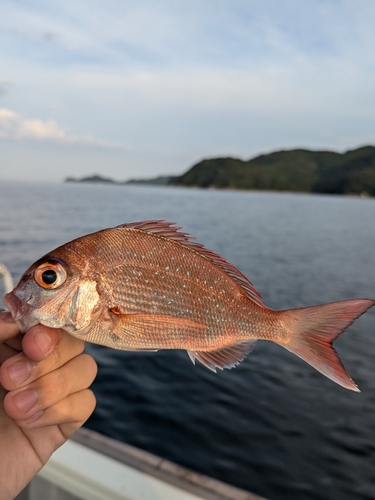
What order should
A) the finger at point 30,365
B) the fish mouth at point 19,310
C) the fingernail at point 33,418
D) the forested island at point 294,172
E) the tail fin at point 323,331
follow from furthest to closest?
1. the forested island at point 294,172
2. the fingernail at point 33,418
3. the finger at point 30,365
4. the fish mouth at point 19,310
5. the tail fin at point 323,331

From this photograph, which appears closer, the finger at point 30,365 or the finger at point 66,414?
the finger at point 30,365

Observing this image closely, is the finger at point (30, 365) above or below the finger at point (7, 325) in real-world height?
below

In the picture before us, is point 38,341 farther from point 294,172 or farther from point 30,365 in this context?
point 294,172

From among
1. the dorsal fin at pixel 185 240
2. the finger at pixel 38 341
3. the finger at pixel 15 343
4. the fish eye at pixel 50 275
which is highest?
the dorsal fin at pixel 185 240

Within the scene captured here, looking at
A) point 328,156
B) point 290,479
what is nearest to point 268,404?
point 290,479

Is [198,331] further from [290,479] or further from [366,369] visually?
[366,369]

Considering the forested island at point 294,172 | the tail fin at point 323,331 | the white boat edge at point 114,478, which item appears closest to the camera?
the tail fin at point 323,331

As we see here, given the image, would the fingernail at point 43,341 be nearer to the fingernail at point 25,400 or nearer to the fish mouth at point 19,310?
the fish mouth at point 19,310

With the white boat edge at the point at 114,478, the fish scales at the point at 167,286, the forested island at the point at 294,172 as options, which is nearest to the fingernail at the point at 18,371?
the fish scales at the point at 167,286
